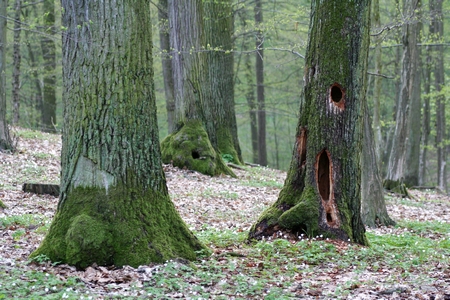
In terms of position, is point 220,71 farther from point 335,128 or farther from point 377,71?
point 335,128

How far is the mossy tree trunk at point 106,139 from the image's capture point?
536 centimetres

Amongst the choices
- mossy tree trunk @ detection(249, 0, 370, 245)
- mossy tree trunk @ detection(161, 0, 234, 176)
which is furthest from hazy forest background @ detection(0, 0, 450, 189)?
mossy tree trunk @ detection(249, 0, 370, 245)

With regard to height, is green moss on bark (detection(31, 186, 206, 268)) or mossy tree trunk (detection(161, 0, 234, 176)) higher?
mossy tree trunk (detection(161, 0, 234, 176))

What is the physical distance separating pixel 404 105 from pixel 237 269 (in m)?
11.5

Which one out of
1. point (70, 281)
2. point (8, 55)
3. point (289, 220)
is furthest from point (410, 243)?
point (8, 55)

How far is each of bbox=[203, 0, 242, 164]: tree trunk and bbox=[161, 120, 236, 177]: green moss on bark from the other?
1.67 metres

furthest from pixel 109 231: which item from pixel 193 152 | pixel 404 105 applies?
pixel 404 105

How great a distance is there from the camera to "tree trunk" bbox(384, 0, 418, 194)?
14.7 meters

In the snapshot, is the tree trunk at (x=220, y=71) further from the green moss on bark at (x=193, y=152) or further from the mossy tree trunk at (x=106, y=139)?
the mossy tree trunk at (x=106, y=139)

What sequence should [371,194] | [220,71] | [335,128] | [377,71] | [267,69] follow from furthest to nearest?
1. [267,69]
2. [220,71]
3. [377,71]
4. [371,194]
5. [335,128]

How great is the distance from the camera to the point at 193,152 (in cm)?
1434

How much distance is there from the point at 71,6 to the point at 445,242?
6.43 metres

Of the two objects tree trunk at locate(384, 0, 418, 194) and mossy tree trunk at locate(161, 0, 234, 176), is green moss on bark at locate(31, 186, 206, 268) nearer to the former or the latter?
mossy tree trunk at locate(161, 0, 234, 176)

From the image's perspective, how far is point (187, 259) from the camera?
566 centimetres
